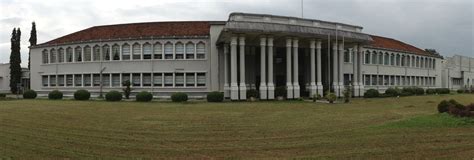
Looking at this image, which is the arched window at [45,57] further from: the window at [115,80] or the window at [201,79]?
the window at [201,79]

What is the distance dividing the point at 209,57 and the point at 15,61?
37530 mm

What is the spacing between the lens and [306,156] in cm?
1054

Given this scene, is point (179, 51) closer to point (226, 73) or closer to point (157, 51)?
point (157, 51)

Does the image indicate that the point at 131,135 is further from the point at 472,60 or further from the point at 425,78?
the point at 472,60

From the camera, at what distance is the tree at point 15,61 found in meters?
68.3

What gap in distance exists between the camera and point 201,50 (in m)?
48.8

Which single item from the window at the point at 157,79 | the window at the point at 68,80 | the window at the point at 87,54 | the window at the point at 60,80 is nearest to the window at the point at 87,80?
the window at the point at 87,54

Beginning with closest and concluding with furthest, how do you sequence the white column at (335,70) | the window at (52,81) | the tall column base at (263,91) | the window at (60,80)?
1. the tall column base at (263,91)
2. the white column at (335,70)
3. the window at (60,80)
4. the window at (52,81)

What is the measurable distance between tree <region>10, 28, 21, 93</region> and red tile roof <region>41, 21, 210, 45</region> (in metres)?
14.5

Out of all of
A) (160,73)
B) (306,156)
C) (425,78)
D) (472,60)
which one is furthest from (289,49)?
(472,60)

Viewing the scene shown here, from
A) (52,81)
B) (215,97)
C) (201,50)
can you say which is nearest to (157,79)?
(201,50)

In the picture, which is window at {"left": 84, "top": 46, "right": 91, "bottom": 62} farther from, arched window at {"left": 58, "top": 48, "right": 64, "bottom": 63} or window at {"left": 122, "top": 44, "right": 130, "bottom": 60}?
window at {"left": 122, "top": 44, "right": 130, "bottom": 60}

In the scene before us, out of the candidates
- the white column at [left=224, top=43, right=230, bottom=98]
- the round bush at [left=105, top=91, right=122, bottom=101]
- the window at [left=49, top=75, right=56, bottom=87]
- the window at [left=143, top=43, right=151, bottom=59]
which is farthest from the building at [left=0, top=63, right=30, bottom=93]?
the white column at [left=224, top=43, right=230, bottom=98]

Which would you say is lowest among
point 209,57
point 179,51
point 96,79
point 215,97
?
point 215,97
